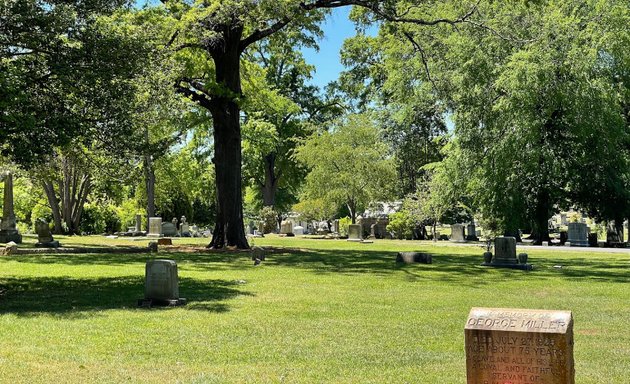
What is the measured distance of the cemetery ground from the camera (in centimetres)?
713

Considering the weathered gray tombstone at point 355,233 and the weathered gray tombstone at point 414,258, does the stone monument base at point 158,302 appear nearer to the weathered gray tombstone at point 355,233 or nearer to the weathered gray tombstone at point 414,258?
the weathered gray tombstone at point 414,258

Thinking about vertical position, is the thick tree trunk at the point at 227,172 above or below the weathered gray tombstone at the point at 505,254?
above

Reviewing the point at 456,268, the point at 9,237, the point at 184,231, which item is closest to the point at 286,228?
the point at 184,231

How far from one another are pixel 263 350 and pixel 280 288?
21.1 feet

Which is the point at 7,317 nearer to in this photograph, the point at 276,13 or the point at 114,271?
the point at 114,271

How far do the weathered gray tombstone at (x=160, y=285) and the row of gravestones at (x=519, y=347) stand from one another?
7.61 meters

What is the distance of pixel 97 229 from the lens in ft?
162

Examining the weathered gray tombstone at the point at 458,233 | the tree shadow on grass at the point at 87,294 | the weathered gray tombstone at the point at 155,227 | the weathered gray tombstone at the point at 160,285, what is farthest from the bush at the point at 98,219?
the weathered gray tombstone at the point at 160,285

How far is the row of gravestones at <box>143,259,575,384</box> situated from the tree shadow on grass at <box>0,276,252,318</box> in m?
6.95

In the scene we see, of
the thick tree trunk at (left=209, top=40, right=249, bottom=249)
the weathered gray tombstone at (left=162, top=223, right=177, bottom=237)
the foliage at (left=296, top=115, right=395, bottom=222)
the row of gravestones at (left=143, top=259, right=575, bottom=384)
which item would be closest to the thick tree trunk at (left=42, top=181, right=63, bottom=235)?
the weathered gray tombstone at (left=162, top=223, right=177, bottom=237)

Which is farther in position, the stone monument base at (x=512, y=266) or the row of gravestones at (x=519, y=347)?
the stone monument base at (x=512, y=266)

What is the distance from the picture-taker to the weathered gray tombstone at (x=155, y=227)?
137ft

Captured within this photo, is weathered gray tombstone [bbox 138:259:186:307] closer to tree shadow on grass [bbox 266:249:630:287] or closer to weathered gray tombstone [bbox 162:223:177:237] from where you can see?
tree shadow on grass [bbox 266:249:630:287]

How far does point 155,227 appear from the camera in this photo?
42031 mm
